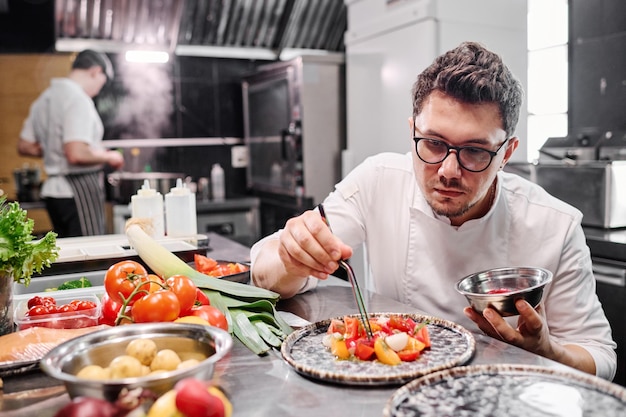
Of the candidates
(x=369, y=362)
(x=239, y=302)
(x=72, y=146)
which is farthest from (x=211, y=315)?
(x=72, y=146)

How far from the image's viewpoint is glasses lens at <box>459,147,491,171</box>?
5.43ft

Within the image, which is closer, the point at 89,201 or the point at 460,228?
the point at 460,228

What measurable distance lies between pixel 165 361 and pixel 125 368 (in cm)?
7

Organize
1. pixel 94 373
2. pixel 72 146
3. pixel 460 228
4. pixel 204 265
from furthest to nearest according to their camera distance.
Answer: pixel 72 146 < pixel 204 265 < pixel 460 228 < pixel 94 373

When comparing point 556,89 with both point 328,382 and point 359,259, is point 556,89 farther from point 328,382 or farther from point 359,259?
point 328,382

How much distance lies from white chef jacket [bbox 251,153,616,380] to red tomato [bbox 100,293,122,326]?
62 cm

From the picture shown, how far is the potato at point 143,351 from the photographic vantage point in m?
1.05

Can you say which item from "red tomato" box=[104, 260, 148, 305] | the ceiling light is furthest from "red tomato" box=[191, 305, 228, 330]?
the ceiling light

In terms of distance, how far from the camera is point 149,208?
8.02ft

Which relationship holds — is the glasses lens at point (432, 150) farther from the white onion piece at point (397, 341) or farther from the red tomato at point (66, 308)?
the red tomato at point (66, 308)

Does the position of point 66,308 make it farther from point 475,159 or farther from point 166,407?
point 475,159

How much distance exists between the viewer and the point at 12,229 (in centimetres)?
129

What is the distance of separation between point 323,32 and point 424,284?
4.22 meters

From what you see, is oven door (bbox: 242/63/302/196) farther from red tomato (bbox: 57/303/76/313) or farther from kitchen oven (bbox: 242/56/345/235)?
red tomato (bbox: 57/303/76/313)
